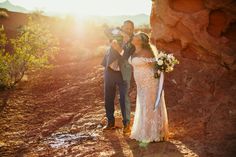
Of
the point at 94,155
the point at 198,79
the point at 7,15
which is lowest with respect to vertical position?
the point at 94,155

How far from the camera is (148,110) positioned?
6840mm

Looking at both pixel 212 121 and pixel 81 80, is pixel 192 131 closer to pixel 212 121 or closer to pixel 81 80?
pixel 212 121

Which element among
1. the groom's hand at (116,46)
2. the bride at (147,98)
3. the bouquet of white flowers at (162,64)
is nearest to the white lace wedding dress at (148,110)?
the bride at (147,98)

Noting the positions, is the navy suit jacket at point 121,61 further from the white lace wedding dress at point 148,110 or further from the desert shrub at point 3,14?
the desert shrub at point 3,14

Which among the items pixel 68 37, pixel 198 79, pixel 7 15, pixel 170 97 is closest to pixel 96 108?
pixel 170 97

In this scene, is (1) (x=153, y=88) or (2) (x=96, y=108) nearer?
(1) (x=153, y=88)

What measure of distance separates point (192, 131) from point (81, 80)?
6508 mm

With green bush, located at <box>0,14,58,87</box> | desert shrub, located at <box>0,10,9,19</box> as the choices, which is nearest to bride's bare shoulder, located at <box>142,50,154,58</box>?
green bush, located at <box>0,14,58,87</box>

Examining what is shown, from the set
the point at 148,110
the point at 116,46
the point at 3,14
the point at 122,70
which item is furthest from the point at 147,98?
the point at 3,14

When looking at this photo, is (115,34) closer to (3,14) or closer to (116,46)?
(116,46)

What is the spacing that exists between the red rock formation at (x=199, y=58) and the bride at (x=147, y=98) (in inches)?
40.0

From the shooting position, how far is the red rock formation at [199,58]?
8688 mm

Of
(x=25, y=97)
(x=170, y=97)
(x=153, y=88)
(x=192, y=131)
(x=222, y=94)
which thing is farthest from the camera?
(x=25, y=97)

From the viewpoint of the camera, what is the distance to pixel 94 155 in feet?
21.1
